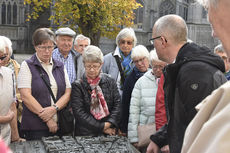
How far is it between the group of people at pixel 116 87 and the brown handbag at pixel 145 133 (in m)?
0.08

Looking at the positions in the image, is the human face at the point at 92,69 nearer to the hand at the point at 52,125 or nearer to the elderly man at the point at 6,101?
the hand at the point at 52,125

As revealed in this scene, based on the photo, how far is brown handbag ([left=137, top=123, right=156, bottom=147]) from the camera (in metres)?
3.62

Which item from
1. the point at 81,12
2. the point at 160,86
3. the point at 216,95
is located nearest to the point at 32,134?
the point at 160,86

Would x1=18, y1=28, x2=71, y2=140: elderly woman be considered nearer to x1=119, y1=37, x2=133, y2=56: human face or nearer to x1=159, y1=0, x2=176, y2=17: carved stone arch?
x1=119, y1=37, x2=133, y2=56: human face

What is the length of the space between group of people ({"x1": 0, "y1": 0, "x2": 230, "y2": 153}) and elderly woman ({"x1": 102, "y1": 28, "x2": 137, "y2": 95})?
0.05 ft

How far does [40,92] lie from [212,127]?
10.3ft

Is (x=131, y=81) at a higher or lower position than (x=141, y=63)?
lower

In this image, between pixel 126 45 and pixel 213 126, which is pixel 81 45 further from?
pixel 213 126

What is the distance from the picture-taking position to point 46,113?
3777 millimetres

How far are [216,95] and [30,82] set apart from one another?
3.15 meters

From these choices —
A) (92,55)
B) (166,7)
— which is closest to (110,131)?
(92,55)

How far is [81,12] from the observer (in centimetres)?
1135

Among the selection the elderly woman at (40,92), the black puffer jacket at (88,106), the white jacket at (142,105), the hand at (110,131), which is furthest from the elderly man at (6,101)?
the white jacket at (142,105)

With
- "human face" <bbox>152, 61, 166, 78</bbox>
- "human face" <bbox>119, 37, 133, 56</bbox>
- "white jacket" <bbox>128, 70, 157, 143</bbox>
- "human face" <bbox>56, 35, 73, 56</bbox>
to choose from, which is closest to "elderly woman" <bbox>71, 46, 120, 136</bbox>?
"white jacket" <bbox>128, 70, 157, 143</bbox>
